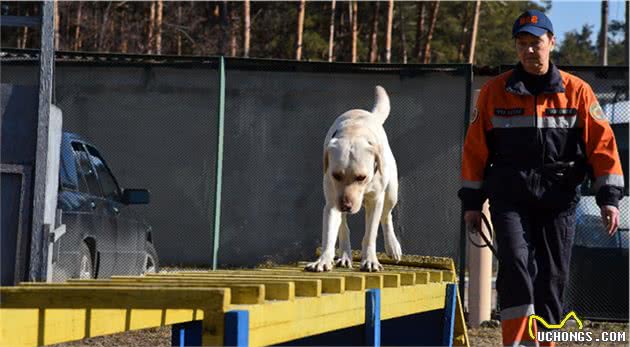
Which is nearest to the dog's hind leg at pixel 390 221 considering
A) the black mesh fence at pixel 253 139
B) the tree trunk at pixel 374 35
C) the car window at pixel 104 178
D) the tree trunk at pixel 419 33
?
the car window at pixel 104 178

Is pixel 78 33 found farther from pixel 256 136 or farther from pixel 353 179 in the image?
pixel 353 179

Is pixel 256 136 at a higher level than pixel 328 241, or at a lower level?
higher

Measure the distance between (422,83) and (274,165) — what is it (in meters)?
1.65

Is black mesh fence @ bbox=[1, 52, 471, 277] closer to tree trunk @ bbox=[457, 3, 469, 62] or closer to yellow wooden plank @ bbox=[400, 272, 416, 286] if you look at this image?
yellow wooden plank @ bbox=[400, 272, 416, 286]

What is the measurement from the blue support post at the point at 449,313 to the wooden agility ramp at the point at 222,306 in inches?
8.6

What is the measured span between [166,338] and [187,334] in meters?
3.66

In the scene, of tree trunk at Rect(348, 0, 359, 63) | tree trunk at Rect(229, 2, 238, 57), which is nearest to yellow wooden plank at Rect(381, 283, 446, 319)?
tree trunk at Rect(229, 2, 238, 57)

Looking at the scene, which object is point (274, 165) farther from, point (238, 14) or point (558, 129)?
point (238, 14)

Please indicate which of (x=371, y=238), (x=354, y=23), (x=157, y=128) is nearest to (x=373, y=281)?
(x=371, y=238)

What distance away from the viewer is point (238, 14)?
156ft

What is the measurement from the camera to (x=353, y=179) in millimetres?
7633

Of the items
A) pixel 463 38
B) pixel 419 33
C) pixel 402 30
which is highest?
pixel 402 30

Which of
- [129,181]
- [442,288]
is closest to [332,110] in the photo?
[129,181]

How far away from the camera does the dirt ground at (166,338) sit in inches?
383
